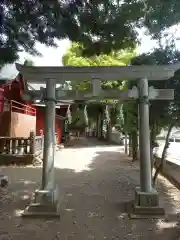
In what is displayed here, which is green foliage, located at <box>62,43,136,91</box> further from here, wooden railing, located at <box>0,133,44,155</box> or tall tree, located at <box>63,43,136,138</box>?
wooden railing, located at <box>0,133,44,155</box>

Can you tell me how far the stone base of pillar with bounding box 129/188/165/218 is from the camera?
5.67m

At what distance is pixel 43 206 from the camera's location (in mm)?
5777

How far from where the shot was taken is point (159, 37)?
7.39m

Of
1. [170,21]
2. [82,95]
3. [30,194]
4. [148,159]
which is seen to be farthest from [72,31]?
[30,194]

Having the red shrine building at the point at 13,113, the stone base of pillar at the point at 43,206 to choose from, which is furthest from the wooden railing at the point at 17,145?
the stone base of pillar at the point at 43,206

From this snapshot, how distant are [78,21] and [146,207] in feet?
12.6

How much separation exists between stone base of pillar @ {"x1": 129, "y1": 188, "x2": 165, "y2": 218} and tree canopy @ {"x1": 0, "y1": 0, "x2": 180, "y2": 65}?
308 cm

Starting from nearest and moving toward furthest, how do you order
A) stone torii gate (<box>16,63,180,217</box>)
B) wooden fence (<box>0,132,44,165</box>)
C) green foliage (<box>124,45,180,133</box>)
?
→ stone torii gate (<box>16,63,180,217</box>) < green foliage (<box>124,45,180,133</box>) < wooden fence (<box>0,132,44,165</box>)

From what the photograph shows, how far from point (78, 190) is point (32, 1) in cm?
529

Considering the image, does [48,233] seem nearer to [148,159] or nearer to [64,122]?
[148,159]

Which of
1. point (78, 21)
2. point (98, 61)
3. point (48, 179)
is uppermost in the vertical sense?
point (98, 61)

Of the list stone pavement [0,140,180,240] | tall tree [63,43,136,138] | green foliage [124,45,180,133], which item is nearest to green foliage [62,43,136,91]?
tall tree [63,43,136,138]

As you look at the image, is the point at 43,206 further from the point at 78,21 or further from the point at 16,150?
the point at 16,150

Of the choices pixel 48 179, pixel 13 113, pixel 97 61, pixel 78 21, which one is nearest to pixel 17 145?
pixel 13 113
